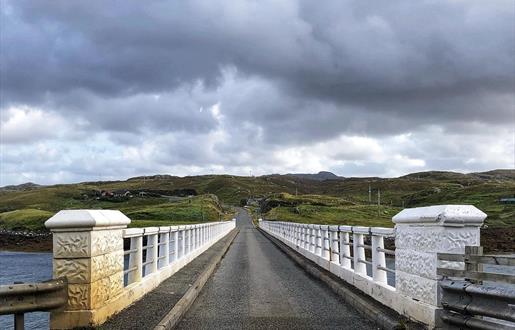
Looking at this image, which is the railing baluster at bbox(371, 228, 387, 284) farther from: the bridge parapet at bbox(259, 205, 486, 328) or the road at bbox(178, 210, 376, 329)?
the road at bbox(178, 210, 376, 329)

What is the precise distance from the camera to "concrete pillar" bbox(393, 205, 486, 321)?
24.1 feet

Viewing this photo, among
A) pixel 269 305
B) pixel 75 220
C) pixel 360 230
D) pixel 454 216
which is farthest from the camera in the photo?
pixel 360 230

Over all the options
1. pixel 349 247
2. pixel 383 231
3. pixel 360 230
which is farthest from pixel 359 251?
pixel 349 247

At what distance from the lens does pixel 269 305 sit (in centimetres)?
1118

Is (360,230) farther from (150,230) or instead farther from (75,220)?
(75,220)

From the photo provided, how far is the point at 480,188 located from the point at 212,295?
162 meters

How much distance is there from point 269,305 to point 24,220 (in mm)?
87120

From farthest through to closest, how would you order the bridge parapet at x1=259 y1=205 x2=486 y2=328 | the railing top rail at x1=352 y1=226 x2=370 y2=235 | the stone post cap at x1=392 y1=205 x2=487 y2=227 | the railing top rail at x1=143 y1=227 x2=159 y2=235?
the railing top rail at x1=352 y1=226 x2=370 y2=235, the railing top rail at x1=143 y1=227 x2=159 y2=235, the bridge parapet at x1=259 y1=205 x2=486 y2=328, the stone post cap at x1=392 y1=205 x2=487 y2=227

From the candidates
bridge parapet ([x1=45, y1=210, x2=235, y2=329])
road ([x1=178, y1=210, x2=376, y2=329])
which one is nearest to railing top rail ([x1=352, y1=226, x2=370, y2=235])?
road ([x1=178, y1=210, x2=376, y2=329])

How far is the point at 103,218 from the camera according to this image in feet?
26.9

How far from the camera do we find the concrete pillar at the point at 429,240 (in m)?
7.33

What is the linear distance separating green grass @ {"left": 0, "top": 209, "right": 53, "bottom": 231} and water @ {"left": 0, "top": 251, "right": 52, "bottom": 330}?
93.5 feet

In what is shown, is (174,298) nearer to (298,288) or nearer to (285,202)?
Result: (298,288)

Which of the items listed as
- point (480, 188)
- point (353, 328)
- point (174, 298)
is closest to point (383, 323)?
point (353, 328)
